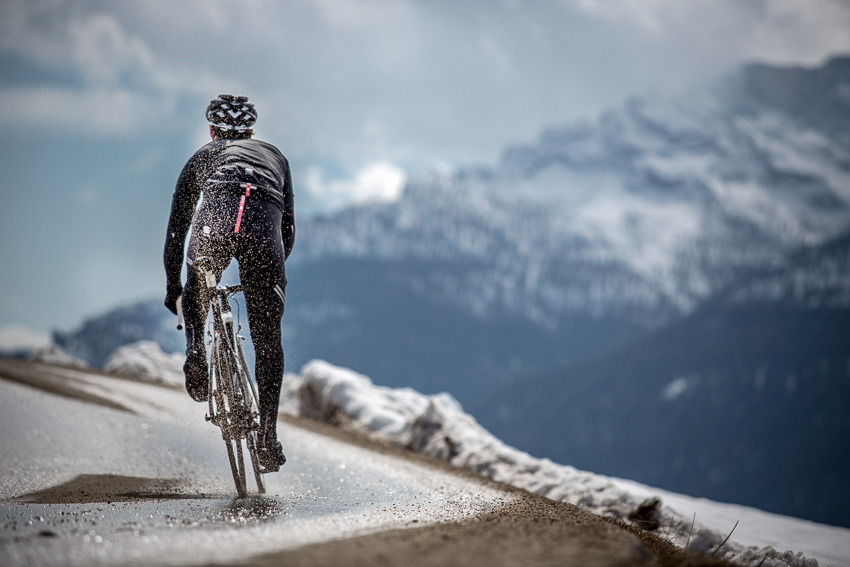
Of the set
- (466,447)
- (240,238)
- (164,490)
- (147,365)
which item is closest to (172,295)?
(240,238)

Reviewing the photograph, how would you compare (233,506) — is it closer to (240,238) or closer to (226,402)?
(226,402)

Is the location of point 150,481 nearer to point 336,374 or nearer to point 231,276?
point 231,276

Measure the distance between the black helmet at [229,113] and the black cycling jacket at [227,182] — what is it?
0.99 feet

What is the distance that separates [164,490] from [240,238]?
88.2 inches

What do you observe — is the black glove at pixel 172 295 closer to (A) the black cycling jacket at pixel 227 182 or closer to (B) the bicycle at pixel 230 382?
(A) the black cycling jacket at pixel 227 182

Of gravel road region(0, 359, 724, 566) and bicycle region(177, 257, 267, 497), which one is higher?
bicycle region(177, 257, 267, 497)

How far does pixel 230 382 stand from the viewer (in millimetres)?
5586

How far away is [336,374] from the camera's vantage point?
15102 millimetres

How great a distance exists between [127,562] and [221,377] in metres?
2.39

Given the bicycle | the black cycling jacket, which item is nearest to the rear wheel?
the bicycle

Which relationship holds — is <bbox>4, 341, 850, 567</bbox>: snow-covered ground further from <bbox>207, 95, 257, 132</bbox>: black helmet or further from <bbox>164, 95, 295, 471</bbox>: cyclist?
<bbox>207, 95, 257, 132</bbox>: black helmet

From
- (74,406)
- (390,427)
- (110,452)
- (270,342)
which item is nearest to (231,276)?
(270,342)

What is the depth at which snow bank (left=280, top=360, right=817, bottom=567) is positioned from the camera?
824 centimetres

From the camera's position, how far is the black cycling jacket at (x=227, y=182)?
18.2ft
